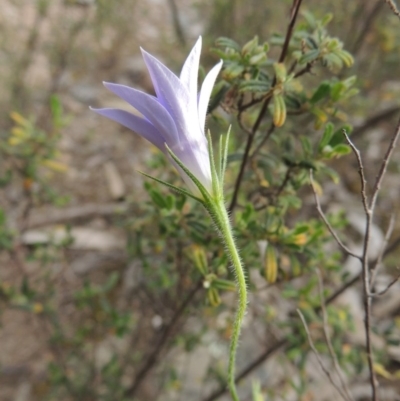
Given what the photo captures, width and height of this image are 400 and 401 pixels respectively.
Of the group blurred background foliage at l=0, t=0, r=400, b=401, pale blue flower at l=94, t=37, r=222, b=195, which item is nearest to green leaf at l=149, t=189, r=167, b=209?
blurred background foliage at l=0, t=0, r=400, b=401

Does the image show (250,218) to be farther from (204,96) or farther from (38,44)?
(38,44)

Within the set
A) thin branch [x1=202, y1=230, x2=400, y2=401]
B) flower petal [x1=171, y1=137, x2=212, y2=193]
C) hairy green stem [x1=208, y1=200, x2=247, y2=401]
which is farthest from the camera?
thin branch [x1=202, y1=230, x2=400, y2=401]

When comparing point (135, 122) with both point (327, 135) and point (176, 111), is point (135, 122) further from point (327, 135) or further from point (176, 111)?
point (327, 135)

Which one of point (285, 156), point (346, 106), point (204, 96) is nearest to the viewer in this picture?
point (204, 96)

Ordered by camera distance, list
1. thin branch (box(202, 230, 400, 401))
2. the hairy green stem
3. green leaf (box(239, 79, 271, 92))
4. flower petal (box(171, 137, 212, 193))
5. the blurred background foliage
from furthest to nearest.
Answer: thin branch (box(202, 230, 400, 401))
the blurred background foliage
green leaf (box(239, 79, 271, 92))
flower petal (box(171, 137, 212, 193))
the hairy green stem

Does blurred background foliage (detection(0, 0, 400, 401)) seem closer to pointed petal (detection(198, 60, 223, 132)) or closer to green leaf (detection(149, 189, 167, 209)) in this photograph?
green leaf (detection(149, 189, 167, 209))

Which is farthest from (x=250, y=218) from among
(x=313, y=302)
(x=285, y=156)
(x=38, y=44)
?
(x=38, y=44)

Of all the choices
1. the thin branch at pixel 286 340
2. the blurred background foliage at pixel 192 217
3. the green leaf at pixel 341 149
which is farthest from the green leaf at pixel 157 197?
the thin branch at pixel 286 340
